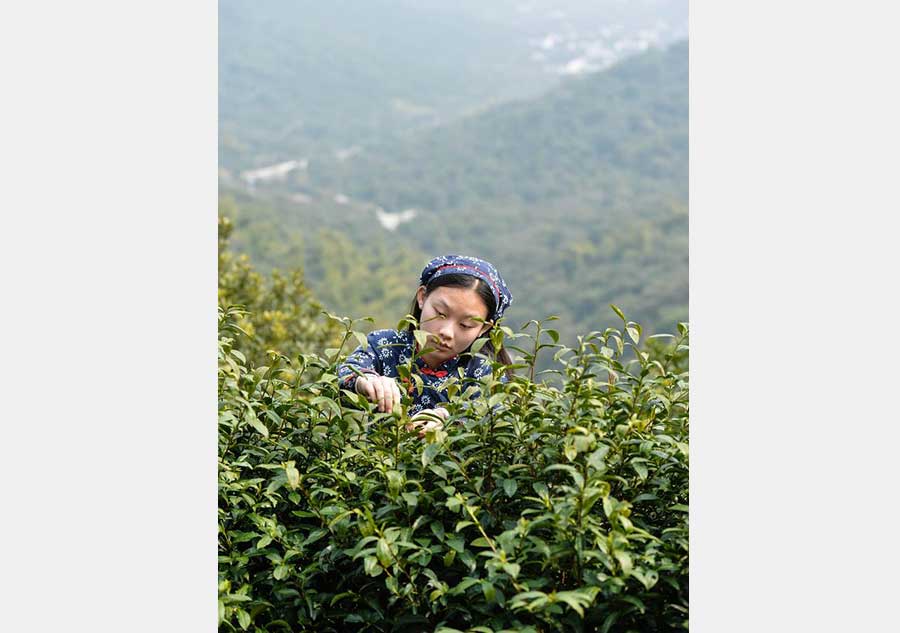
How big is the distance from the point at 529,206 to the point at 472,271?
54623 mm

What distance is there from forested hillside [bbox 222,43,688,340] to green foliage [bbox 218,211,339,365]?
23793 millimetres

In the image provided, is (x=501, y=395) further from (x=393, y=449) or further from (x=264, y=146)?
(x=264, y=146)

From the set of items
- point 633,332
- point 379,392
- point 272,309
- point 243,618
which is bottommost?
point 243,618

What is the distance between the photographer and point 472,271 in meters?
2.75

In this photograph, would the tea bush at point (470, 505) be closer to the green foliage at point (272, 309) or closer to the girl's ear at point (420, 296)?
the girl's ear at point (420, 296)

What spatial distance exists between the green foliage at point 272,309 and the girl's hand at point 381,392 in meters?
4.69

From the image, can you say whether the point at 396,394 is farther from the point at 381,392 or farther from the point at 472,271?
the point at 472,271

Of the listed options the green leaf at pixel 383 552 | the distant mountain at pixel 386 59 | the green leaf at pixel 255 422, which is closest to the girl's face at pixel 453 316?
the green leaf at pixel 255 422

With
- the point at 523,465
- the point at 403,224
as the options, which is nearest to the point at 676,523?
the point at 523,465

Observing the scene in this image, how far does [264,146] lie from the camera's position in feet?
220

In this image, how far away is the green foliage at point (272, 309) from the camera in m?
7.16

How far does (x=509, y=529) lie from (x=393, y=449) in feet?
0.92

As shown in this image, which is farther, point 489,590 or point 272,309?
point 272,309

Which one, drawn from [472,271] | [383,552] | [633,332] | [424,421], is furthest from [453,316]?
[383,552]
